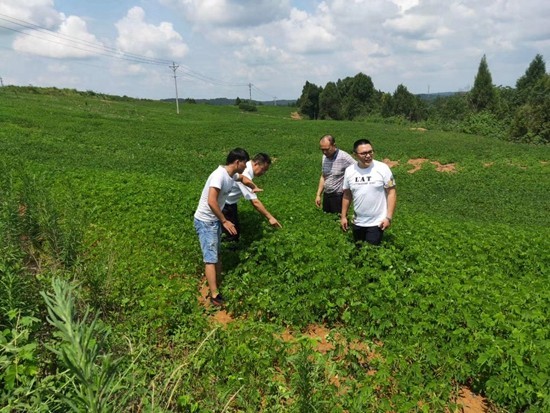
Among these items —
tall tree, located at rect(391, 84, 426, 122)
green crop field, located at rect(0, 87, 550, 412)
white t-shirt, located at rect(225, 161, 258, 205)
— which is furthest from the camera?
tall tree, located at rect(391, 84, 426, 122)

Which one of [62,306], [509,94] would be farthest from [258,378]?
[509,94]

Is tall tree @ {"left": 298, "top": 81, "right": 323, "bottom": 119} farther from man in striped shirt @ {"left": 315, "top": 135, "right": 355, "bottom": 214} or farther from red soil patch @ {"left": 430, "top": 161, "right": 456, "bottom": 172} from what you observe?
man in striped shirt @ {"left": 315, "top": 135, "right": 355, "bottom": 214}

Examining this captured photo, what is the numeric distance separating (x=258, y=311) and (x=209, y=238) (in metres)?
1.22

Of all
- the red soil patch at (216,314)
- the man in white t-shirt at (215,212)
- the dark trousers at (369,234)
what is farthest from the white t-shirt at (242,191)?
the dark trousers at (369,234)

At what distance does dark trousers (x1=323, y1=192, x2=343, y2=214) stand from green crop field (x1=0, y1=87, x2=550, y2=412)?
32cm

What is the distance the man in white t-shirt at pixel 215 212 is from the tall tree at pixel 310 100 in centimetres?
8393

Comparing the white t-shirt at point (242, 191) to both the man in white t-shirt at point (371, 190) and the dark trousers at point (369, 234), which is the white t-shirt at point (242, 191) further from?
the dark trousers at point (369, 234)

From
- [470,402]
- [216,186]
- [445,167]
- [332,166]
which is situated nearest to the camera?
[470,402]

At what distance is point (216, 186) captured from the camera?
5254 millimetres

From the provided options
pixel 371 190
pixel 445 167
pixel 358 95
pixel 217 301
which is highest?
pixel 358 95

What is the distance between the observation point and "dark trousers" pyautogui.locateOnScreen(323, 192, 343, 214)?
770 cm

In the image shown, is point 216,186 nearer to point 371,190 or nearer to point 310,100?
point 371,190

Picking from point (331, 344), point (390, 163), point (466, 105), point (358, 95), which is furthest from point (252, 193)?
point (358, 95)

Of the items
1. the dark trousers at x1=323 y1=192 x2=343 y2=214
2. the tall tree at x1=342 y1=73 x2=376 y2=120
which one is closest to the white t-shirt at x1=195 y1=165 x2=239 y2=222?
the dark trousers at x1=323 y1=192 x2=343 y2=214
